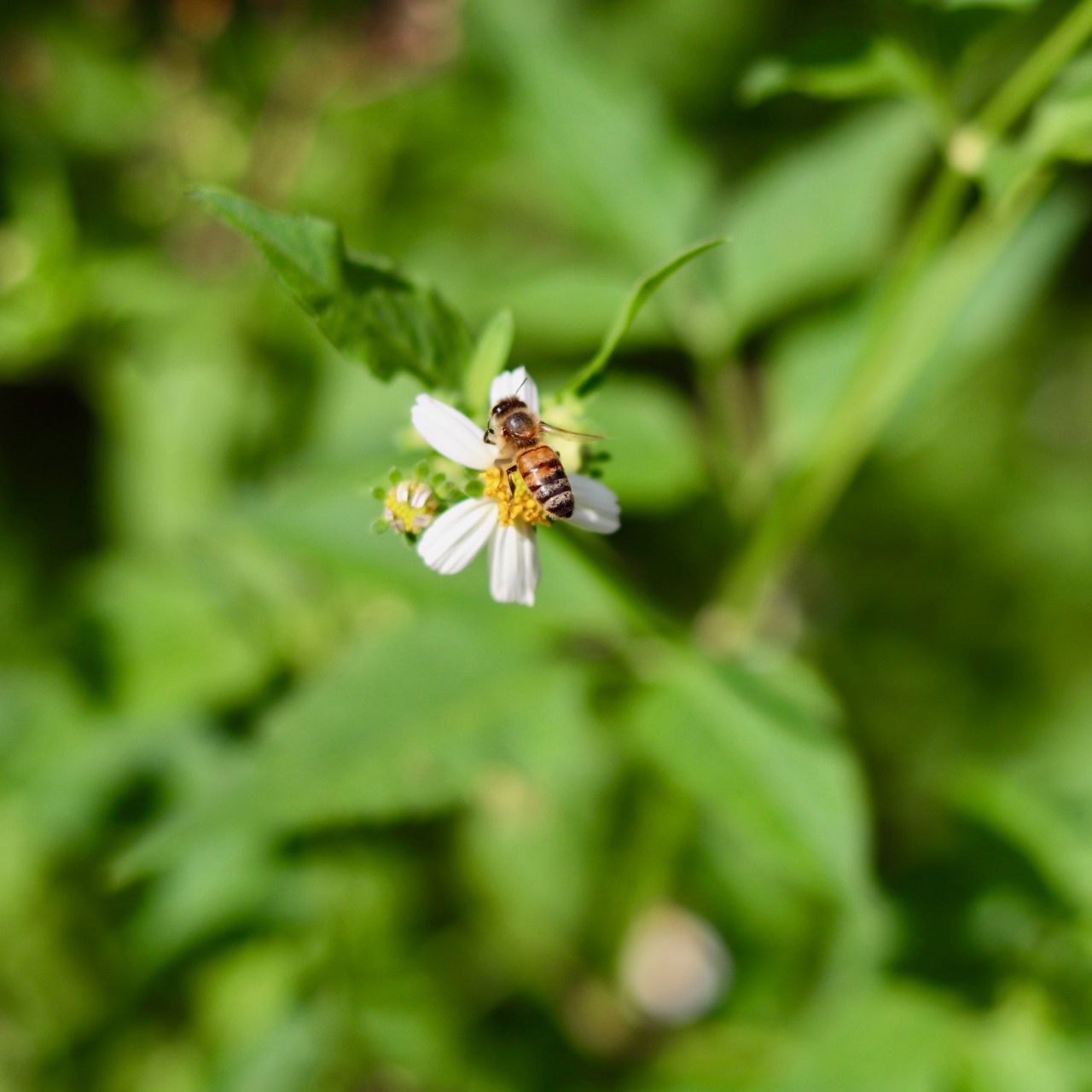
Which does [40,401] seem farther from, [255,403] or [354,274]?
[354,274]

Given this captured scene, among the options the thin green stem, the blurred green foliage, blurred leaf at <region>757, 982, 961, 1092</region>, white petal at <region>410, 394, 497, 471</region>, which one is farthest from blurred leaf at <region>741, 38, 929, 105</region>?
blurred leaf at <region>757, 982, 961, 1092</region>

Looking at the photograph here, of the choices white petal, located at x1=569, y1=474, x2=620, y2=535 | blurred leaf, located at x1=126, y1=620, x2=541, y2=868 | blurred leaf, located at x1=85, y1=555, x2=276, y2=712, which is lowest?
blurred leaf, located at x1=126, y1=620, x2=541, y2=868

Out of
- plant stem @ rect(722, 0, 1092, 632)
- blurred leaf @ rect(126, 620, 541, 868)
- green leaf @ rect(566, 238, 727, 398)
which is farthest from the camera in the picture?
plant stem @ rect(722, 0, 1092, 632)

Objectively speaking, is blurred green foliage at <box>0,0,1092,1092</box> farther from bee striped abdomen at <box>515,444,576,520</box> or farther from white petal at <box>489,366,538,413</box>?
bee striped abdomen at <box>515,444,576,520</box>

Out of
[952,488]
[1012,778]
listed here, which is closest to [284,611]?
[1012,778]

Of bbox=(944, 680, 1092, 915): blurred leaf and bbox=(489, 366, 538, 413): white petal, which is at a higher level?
bbox=(944, 680, 1092, 915): blurred leaf
